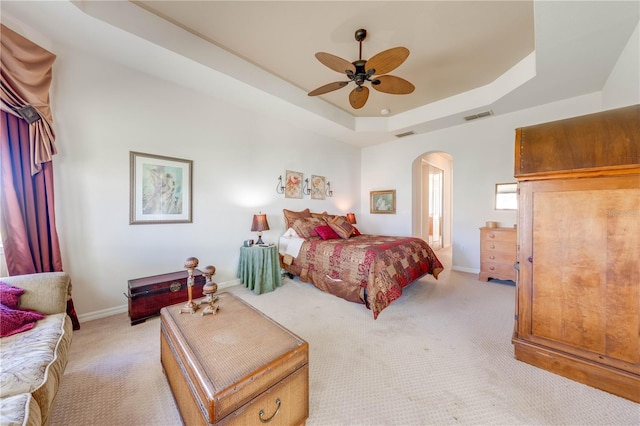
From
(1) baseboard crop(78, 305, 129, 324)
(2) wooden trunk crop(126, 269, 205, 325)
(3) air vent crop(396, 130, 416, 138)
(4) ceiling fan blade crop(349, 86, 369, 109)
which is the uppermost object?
(3) air vent crop(396, 130, 416, 138)

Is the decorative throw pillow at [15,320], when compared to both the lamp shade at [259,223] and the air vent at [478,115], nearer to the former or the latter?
the lamp shade at [259,223]

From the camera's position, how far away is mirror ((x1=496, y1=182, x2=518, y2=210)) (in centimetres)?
383

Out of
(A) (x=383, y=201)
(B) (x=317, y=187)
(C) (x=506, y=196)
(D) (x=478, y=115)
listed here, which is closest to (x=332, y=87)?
(B) (x=317, y=187)

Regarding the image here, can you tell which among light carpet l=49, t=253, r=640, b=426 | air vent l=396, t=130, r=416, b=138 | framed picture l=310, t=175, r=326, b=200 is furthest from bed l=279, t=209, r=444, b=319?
air vent l=396, t=130, r=416, b=138

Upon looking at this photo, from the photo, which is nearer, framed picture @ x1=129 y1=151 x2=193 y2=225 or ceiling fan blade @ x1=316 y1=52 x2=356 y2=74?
ceiling fan blade @ x1=316 y1=52 x2=356 y2=74

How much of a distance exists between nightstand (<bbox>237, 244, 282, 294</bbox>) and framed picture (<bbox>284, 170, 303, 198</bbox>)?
1.27 meters

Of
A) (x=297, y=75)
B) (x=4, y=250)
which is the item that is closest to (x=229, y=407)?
(x=4, y=250)

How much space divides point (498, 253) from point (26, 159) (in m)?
5.60

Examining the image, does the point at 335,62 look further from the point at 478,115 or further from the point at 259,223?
the point at 478,115

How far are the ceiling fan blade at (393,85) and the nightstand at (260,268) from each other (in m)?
2.51

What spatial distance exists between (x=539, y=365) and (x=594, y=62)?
3157mm

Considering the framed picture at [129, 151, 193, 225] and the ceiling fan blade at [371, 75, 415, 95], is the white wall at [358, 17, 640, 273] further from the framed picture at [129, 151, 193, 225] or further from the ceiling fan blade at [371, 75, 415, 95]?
the framed picture at [129, 151, 193, 225]

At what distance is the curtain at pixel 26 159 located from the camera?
6.18ft

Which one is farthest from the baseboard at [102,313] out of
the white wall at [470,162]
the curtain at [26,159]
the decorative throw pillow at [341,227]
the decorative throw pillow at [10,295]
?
the white wall at [470,162]
